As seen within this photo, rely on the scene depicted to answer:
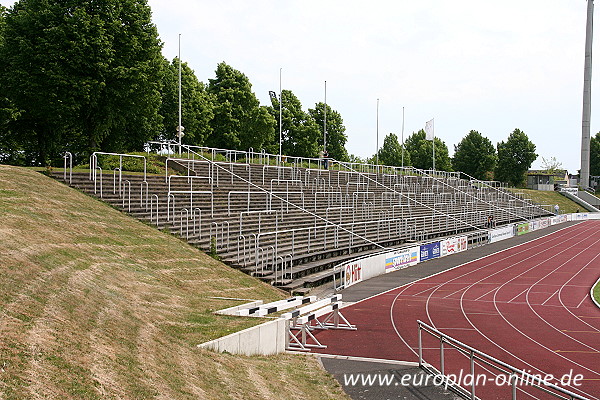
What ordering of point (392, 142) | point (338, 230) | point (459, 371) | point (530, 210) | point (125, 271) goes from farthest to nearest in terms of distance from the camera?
point (392, 142), point (530, 210), point (338, 230), point (125, 271), point (459, 371)

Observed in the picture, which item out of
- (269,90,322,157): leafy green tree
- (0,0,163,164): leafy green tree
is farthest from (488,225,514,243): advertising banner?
(269,90,322,157): leafy green tree

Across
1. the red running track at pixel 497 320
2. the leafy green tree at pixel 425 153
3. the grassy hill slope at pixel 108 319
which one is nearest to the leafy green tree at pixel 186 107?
the red running track at pixel 497 320

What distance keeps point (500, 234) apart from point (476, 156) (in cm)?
6551

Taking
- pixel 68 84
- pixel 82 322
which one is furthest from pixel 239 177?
pixel 82 322

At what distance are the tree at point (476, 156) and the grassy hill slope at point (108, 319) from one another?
98.0 meters

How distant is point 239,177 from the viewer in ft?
103

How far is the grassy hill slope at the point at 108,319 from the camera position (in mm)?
7371

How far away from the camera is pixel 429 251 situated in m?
34.4

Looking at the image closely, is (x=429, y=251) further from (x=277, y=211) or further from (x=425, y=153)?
(x=425, y=153)

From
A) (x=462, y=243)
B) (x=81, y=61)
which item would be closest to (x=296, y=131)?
(x=462, y=243)

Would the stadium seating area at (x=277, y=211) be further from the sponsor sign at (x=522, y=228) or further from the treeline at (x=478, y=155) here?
the treeline at (x=478, y=155)

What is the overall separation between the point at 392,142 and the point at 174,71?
64683 millimetres

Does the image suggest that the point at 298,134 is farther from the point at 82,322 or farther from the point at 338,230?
the point at 82,322

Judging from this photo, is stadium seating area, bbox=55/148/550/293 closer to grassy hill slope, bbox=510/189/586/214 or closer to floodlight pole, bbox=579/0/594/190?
grassy hill slope, bbox=510/189/586/214
